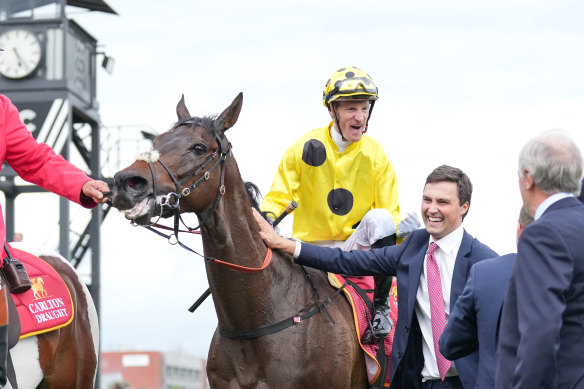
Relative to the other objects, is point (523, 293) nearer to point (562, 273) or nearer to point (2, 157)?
point (562, 273)

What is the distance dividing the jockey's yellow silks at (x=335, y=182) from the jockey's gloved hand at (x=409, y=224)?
0.78 ft

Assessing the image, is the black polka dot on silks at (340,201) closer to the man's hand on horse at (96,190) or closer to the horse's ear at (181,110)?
the horse's ear at (181,110)

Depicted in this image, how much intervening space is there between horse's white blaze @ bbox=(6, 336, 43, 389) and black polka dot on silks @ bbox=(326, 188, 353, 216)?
2102mm

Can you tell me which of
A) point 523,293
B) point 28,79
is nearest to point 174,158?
point 523,293

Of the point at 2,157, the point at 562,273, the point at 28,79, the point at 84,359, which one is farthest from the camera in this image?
the point at 28,79

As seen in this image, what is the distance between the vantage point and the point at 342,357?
18.6 ft

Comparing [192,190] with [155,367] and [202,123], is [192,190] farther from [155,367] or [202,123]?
[155,367]

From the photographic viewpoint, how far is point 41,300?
5.55 metres

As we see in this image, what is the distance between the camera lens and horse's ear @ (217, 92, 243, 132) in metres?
5.58

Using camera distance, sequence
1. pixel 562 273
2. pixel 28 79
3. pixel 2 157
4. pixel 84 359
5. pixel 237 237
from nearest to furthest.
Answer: pixel 562 273 < pixel 2 157 < pixel 237 237 < pixel 84 359 < pixel 28 79

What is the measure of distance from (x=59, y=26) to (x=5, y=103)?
1668cm

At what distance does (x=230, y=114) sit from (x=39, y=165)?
3.53 ft

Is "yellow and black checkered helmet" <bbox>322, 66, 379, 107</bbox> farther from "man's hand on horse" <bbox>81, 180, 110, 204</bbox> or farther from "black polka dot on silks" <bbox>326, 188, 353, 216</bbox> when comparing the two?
"man's hand on horse" <bbox>81, 180, 110, 204</bbox>

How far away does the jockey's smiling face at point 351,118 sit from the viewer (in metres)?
6.53
